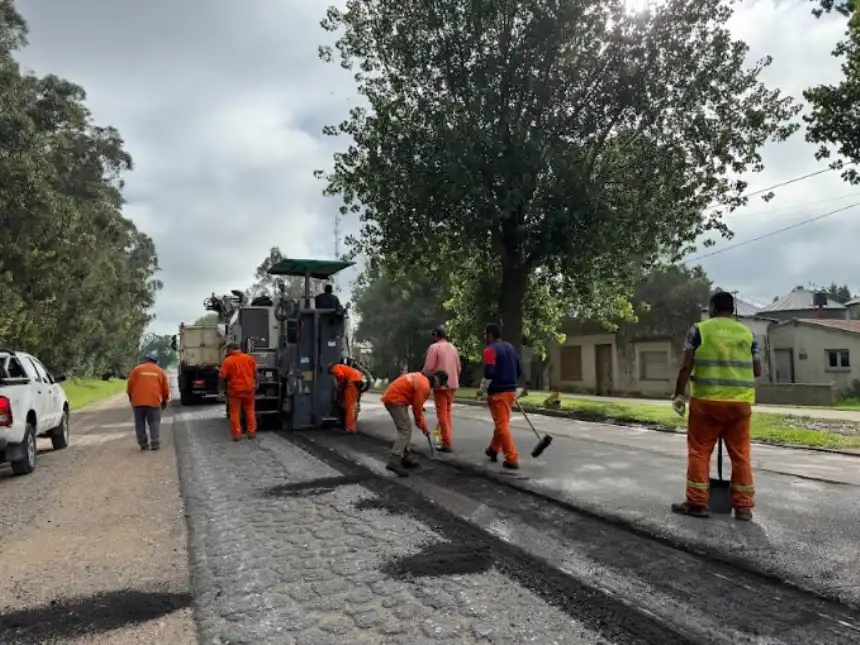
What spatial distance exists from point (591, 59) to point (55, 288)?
23571 millimetres

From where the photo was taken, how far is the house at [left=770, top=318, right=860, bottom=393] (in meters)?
27.9

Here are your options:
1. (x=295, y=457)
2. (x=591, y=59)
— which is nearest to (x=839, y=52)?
(x=591, y=59)

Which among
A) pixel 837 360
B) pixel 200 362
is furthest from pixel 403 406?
pixel 837 360

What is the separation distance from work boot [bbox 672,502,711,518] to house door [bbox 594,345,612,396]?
97.9ft

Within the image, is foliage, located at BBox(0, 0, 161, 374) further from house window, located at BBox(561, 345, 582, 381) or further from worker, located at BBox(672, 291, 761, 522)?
house window, located at BBox(561, 345, 582, 381)

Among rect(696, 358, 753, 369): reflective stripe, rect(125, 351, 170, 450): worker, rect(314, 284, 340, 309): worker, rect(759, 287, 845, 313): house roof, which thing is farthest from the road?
rect(759, 287, 845, 313): house roof

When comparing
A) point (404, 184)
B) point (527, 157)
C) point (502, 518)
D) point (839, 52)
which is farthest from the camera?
point (404, 184)

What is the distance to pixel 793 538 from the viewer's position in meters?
5.15

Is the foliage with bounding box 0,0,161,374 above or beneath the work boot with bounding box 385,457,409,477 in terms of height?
above

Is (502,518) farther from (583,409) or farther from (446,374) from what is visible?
(583,409)

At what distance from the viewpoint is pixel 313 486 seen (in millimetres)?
7539

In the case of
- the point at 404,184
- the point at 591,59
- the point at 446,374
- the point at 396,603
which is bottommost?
the point at 396,603

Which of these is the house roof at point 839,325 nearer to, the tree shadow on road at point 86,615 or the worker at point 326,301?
the worker at point 326,301

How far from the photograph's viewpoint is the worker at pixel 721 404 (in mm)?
5723
